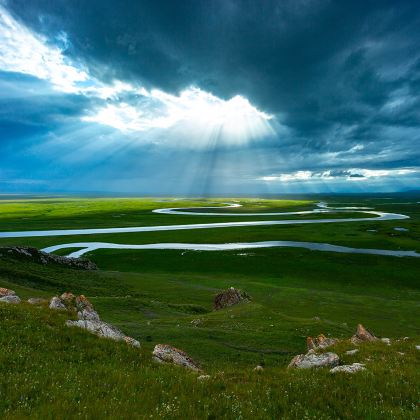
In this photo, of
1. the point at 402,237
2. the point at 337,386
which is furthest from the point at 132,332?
the point at 402,237

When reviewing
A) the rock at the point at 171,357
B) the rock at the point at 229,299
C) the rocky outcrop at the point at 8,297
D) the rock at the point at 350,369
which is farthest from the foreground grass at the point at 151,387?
the rock at the point at 229,299

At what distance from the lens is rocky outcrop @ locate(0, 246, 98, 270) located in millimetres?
55875

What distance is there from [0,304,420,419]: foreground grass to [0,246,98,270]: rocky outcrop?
4847 centimetres

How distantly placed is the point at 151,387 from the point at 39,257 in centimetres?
5796

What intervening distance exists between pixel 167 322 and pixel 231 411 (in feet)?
78.3

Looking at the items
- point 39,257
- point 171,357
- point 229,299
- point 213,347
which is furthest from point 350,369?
point 39,257

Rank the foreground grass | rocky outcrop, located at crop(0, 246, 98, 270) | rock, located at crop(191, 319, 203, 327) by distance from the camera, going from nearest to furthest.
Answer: the foreground grass, rock, located at crop(191, 319, 203, 327), rocky outcrop, located at crop(0, 246, 98, 270)

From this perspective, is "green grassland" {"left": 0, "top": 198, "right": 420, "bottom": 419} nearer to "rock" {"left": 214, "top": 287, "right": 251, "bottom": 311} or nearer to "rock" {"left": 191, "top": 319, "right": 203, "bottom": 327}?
"rock" {"left": 191, "top": 319, "right": 203, "bottom": 327}

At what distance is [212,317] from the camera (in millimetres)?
34438

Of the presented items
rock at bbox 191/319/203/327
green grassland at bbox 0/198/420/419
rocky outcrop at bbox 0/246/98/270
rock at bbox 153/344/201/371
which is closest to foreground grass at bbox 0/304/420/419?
green grassland at bbox 0/198/420/419

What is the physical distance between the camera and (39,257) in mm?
60000

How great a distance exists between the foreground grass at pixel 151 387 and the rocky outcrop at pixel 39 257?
48.5 metres

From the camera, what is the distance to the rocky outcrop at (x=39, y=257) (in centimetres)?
5588

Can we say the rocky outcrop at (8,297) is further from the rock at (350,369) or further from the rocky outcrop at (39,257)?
the rocky outcrop at (39,257)
